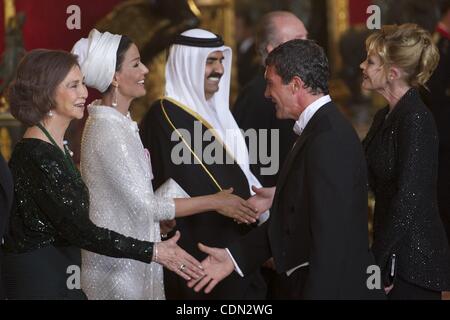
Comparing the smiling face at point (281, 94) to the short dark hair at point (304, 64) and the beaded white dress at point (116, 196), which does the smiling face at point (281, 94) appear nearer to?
the short dark hair at point (304, 64)

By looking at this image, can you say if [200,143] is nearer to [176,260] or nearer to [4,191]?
[176,260]

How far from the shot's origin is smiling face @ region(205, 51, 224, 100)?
5.14m

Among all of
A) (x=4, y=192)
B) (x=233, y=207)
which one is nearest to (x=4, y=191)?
(x=4, y=192)

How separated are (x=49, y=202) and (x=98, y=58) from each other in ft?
2.85

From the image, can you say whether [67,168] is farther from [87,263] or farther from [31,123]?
[87,263]

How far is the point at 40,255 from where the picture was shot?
373 cm

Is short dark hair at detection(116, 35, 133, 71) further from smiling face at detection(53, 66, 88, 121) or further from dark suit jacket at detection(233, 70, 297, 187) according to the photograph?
dark suit jacket at detection(233, 70, 297, 187)

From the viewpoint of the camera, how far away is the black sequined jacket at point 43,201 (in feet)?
12.1

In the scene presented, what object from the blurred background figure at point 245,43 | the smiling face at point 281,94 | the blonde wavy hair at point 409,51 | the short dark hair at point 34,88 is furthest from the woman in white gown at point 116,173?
the blurred background figure at point 245,43

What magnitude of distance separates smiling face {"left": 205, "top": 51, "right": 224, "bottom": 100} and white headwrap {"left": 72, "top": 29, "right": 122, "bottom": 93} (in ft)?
3.06

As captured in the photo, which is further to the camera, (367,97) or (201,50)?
(367,97)

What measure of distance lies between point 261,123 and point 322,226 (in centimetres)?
225

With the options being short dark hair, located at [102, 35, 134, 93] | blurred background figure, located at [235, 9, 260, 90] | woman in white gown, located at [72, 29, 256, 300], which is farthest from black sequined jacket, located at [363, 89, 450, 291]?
blurred background figure, located at [235, 9, 260, 90]
